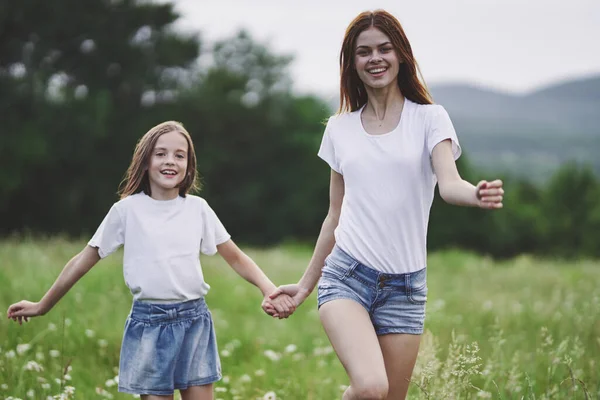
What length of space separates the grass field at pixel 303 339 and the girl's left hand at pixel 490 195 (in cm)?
79

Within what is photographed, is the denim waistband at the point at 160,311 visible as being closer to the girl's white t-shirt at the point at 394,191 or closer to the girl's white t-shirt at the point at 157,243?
the girl's white t-shirt at the point at 157,243

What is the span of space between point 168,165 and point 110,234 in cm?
47

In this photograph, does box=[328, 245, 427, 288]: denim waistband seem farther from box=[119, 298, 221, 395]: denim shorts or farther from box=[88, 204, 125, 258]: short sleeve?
box=[88, 204, 125, 258]: short sleeve

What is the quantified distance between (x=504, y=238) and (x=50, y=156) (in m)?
30.4

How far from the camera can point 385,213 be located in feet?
11.7

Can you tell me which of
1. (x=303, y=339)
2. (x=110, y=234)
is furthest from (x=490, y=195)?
(x=303, y=339)

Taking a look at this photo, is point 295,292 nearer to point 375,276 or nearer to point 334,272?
point 334,272

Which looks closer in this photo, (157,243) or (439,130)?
(439,130)

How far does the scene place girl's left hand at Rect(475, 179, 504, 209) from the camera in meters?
3.02

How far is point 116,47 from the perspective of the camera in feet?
108

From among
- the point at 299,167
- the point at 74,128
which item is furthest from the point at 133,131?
the point at 299,167

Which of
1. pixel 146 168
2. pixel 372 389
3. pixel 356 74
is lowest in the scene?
pixel 372 389

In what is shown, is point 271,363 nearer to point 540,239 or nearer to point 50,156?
point 50,156

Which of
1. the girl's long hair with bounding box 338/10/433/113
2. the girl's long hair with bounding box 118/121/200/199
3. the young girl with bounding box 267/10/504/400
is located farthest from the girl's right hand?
the girl's long hair with bounding box 338/10/433/113
